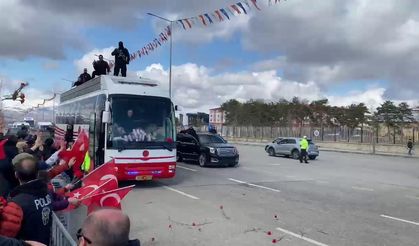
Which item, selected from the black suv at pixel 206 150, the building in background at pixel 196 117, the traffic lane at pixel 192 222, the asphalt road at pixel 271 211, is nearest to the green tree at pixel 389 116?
the building in background at pixel 196 117

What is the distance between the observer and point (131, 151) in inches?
529

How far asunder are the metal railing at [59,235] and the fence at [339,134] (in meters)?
42.5

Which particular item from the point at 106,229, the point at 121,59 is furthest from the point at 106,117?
the point at 106,229

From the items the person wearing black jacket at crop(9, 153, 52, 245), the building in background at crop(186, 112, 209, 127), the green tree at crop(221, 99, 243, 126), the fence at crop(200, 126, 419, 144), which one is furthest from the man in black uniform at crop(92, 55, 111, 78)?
the green tree at crop(221, 99, 243, 126)

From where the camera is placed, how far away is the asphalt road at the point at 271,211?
8.04 metres

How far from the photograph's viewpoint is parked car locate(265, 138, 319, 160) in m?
31.1

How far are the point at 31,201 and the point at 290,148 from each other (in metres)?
29.2

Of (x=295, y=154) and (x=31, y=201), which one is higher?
(x=31, y=201)

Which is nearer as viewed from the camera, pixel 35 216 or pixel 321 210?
pixel 35 216

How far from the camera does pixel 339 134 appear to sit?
50500 mm

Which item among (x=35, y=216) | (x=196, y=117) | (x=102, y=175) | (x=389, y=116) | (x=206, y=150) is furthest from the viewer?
(x=196, y=117)

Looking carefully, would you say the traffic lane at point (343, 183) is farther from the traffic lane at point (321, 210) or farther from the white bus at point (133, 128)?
the white bus at point (133, 128)

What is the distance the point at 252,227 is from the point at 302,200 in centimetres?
396

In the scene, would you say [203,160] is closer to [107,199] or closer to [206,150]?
[206,150]
